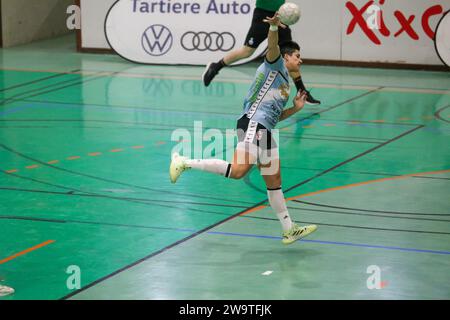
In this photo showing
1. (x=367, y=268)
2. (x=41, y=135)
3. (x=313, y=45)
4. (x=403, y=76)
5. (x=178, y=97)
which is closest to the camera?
(x=367, y=268)

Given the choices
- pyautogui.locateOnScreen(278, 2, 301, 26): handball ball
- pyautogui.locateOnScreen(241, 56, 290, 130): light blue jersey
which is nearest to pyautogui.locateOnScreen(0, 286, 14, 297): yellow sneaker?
pyautogui.locateOnScreen(241, 56, 290, 130): light blue jersey

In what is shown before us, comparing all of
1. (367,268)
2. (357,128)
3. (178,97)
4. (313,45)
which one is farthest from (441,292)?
(313,45)

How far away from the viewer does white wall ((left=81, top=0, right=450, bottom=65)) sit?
17.6 meters

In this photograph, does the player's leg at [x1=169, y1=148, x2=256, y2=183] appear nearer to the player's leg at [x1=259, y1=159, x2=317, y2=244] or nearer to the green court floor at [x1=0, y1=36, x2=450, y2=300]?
the player's leg at [x1=259, y1=159, x2=317, y2=244]

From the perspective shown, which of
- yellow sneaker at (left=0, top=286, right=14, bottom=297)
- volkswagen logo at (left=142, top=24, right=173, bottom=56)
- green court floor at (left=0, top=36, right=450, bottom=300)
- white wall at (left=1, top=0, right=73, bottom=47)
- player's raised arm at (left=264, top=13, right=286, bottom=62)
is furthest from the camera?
white wall at (left=1, top=0, right=73, bottom=47)

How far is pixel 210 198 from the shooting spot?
9.56 metres

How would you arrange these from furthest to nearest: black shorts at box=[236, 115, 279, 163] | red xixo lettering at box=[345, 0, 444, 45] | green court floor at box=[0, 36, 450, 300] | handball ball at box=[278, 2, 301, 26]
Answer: red xixo lettering at box=[345, 0, 444, 45]
handball ball at box=[278, 2, 301, 26]
black shorts at box=[236, 115, 279, 163]
green court floor at box=[0, 36, 450, 300]

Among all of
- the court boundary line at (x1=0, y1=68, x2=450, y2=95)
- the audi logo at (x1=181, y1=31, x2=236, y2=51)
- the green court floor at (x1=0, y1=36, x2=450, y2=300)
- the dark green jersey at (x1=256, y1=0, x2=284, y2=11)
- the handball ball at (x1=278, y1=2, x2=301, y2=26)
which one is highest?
the handball ball at (x1=278, y1=2, x2=301, y2=26)

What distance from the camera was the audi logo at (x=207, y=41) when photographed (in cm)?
1817

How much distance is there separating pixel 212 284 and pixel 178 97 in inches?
320

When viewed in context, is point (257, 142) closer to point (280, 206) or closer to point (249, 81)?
point (280, 206)

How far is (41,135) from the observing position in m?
12.4

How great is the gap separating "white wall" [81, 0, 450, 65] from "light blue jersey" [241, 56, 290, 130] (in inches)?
404
